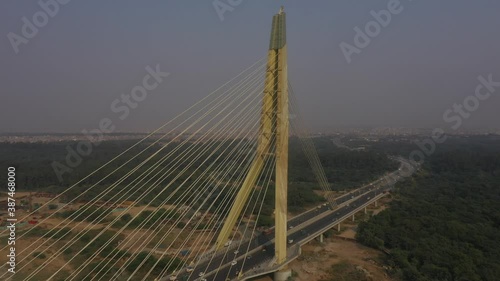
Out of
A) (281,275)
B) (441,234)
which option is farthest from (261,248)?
(441,234)

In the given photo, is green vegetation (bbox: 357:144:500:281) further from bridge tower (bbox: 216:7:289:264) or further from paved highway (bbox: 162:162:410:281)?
bridge tower (bbox: 216:7:289:264)

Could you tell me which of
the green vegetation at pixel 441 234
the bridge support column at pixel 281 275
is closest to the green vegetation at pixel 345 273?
the green vegetation at pixel 441 234

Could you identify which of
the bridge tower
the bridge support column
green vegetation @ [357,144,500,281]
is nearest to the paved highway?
the bridge support column

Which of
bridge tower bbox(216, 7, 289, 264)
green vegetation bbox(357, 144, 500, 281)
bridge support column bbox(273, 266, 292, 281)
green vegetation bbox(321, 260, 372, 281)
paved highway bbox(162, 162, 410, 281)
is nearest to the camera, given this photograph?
bridge tower bbox(216, 7, 289, 264)

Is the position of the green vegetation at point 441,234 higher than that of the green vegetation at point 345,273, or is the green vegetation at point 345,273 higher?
the green vegetation at point 441,234

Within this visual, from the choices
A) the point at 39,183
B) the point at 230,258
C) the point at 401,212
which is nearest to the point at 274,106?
the point at 230,258

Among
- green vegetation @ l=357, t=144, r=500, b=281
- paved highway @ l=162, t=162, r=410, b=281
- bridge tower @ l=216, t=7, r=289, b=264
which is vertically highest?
bridge tower @ l=216, t=7, r=289, b=264

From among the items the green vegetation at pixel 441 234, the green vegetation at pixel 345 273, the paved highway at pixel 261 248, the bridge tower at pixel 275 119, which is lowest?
the green vegetation at pixel 345 273

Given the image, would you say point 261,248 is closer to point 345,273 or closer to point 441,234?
point 345,273

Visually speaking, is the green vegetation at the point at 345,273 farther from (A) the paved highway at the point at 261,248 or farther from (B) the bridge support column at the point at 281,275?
(B) the bridge support column at the point at 281,275

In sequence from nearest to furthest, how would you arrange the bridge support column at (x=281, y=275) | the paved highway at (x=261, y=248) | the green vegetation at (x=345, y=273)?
the paved highway at (x=261, y=248) < the bridge support column at (x=281, y=275) < the green vegetation at (x=345, y=273)

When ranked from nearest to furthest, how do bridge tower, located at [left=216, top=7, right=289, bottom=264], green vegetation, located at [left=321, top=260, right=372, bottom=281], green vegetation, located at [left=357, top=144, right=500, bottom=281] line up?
1. bridge tower, located at [left=216, top=7, right=289, bottom=264]
2. green vegetation, located at [left=357, top=144, right=500, bottom=281]
3. green vegetation, located at [left=321, top=260, right=372, bottom=281]
